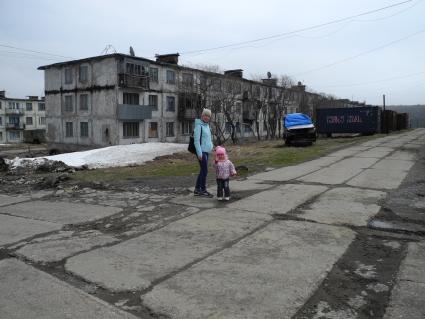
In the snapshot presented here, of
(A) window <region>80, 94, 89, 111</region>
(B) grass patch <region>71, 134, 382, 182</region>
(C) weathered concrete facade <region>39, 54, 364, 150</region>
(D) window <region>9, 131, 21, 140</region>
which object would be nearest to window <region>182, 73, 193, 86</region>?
(C) weathered concrete facade <region>39, 54, 364, 150</region>

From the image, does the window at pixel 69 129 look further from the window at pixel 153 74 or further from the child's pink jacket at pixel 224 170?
the child's pink jacket at pixel 224 170

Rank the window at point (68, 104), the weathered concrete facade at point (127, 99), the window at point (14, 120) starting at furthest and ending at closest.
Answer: the window at point (14, 120) < the window at point (68, 104) < the weathered concrete facade at point (127, 99)

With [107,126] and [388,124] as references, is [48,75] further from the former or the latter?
[388,124]

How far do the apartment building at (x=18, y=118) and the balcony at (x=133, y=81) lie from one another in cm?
4333

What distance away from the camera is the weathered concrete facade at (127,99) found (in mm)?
40344

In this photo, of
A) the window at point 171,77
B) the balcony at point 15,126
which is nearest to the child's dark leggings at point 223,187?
the window at point 171,77

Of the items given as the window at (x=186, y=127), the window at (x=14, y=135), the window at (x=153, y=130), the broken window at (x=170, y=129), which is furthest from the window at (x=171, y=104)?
the window at (x=14, y=135)

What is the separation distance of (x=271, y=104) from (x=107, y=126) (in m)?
28.0

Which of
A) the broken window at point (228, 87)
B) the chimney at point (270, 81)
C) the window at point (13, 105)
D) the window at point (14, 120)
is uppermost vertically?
the chimney at point (270, 81)

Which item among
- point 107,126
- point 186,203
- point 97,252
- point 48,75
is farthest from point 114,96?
point 97,252

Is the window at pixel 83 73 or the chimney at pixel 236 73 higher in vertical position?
the chimney at pixel 236 73

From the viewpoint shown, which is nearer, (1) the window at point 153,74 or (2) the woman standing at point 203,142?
(2) the woman standing at point 203,142

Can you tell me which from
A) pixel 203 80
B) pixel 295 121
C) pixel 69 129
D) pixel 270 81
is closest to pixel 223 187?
pixel 295 121

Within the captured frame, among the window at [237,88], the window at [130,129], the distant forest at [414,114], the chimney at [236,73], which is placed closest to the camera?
the window at [130,129]
